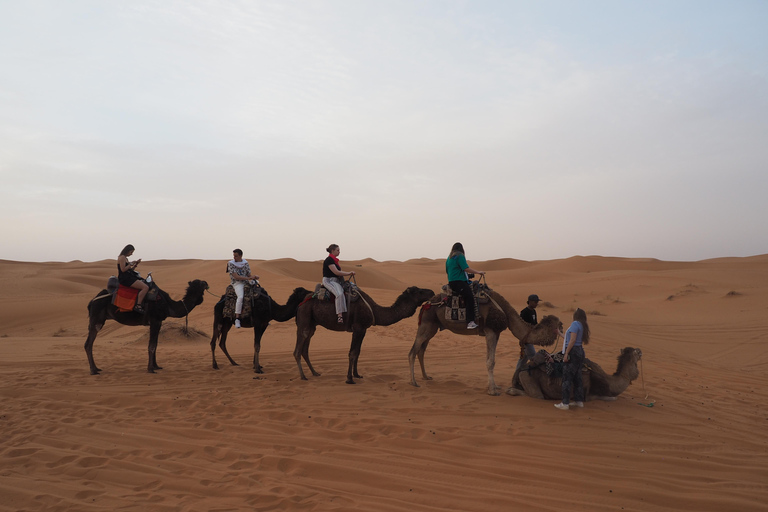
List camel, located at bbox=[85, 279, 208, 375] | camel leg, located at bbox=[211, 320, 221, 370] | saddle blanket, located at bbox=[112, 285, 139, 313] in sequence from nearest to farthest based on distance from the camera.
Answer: saddle blanket, located at bbox=[112, 285, 139, 313] → camel, located at bbox=[85, 279, 208, 375] → camel leg, located at bbox=[211, 320, 221, 370]

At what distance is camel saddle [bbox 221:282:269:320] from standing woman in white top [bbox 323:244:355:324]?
6.93 feet

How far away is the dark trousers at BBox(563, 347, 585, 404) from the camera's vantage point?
7.62 meters

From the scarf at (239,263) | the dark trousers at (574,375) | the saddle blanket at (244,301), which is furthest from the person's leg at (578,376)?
the scarf at (239,263)

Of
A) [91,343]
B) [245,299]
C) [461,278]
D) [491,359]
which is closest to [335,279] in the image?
[245,299]

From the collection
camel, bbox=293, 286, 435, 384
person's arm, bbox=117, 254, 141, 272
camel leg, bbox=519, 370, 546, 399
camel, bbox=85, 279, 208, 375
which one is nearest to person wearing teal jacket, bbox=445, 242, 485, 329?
camel, bbox=293, 286, 435, 384

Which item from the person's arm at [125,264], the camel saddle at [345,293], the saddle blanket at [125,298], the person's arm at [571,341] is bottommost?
the person's arm at [571,341]

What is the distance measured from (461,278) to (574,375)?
2.47 meters

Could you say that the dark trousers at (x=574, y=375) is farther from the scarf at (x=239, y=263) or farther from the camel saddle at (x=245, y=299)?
the scarf at (x=239, y=263)

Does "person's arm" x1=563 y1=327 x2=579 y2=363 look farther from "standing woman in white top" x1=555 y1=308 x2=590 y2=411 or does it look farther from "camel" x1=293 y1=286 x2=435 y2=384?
"camel" x1=293 y1=286 x2=435 y2=384

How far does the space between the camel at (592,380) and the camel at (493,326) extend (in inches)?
15.0

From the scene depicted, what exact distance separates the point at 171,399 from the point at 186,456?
2893 mm

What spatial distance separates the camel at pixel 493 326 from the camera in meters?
8.44

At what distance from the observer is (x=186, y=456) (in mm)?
6031

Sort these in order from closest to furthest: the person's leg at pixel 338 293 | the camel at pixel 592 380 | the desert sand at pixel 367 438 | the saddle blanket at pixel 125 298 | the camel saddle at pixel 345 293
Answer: the desert sand at pixel 367 438 < the camel at pixel 592 380 < the person's leg at pixel 338 293 < the camel saddle at pixel 345 293 < the saddle blanket at pixel 125 298
